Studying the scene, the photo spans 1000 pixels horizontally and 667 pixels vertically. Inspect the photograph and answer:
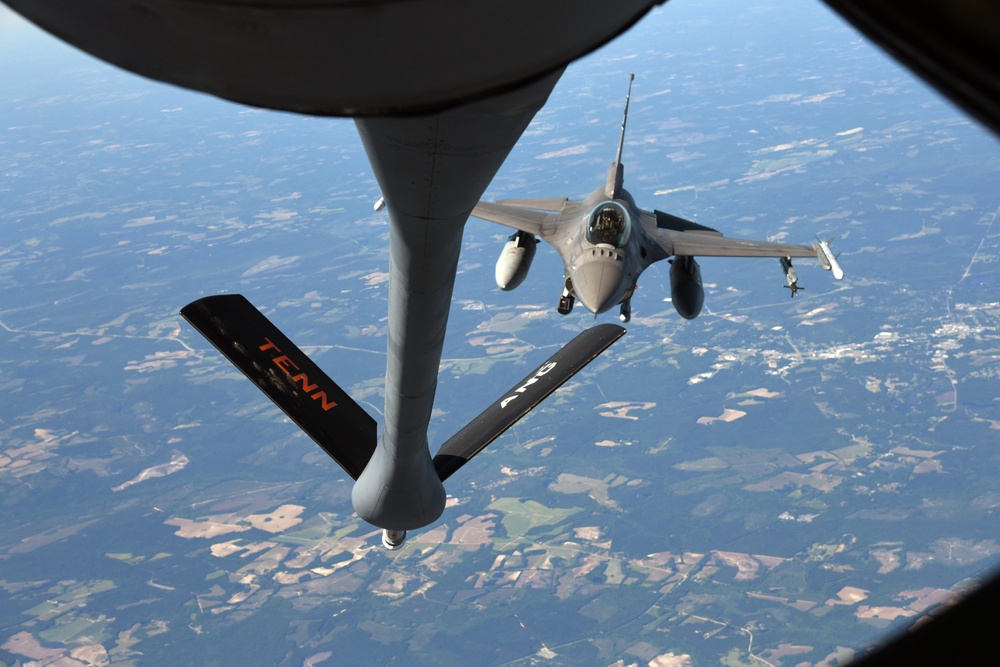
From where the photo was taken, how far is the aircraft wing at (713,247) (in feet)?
97.0

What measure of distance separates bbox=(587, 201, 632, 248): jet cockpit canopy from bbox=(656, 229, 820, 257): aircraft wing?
3.18m

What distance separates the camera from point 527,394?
1318 centimetres

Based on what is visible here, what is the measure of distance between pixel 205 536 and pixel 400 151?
147 m

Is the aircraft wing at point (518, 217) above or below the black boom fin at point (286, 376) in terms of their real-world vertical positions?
above

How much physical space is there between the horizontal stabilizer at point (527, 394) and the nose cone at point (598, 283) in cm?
1253

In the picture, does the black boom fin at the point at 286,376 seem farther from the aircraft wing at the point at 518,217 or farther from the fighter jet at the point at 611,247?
the aircraft wing at the point at 518,217

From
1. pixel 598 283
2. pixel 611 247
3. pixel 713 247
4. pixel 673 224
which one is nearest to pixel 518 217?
pixel 673 224

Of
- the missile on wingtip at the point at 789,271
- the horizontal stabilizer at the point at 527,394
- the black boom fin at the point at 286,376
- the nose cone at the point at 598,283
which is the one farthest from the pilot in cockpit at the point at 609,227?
the black boom fin at the point at 286,376

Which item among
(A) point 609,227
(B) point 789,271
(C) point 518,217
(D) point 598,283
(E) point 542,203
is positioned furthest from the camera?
(E) point 542,203

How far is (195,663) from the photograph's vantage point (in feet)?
379

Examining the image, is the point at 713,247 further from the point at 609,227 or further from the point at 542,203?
the point at 542,203

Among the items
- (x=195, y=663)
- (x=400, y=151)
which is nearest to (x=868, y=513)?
(x=195, y=663)

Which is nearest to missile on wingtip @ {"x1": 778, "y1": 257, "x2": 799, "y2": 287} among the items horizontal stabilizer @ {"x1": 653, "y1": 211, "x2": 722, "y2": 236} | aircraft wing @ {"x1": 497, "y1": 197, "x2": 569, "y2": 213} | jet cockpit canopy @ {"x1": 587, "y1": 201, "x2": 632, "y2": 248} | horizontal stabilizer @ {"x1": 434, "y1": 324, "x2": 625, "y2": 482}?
horizontal stabilizer @ {"x1": 653, "y1": 211, "x2": 722, "y2": 236}

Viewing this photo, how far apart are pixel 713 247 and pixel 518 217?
24.2 feet
